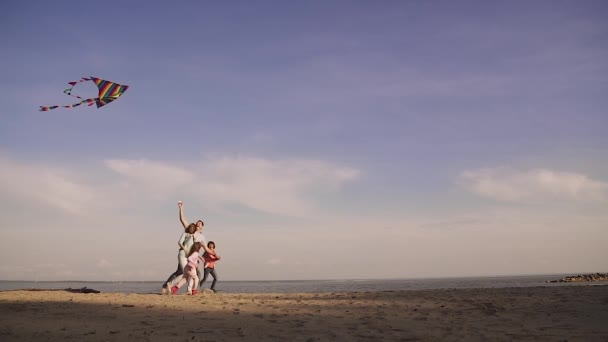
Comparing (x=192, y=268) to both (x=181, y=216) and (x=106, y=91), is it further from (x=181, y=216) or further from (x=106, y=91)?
(x=106, y=91)

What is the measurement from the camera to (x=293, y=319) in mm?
9469

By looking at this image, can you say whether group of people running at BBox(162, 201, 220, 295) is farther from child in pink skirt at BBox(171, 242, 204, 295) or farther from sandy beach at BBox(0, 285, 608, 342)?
sandy beach at BBox(0, 285, 608, 342)

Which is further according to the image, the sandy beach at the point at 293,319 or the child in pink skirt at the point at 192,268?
the child in pink skirt at the point at 192,268

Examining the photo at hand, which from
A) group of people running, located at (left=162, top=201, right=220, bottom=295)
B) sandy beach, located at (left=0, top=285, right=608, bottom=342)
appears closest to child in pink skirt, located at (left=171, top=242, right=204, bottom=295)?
group of people running, located at (left=162, top=201, right=220, bottom=295)

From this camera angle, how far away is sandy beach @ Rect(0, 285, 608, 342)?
25.5 feet

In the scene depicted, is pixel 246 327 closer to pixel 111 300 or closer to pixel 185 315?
pixel 185 315

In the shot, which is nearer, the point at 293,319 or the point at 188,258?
the point at 293,319

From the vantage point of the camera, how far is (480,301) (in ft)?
41.4

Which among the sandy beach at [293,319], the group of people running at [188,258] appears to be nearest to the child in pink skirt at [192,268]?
the group of people running at [188,258]

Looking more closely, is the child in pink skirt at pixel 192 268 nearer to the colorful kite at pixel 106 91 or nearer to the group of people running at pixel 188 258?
the group of people running at pixel 188 258

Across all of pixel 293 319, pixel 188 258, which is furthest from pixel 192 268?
pixel 293 319

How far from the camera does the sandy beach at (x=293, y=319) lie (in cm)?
776

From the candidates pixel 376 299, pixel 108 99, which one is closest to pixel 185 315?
pixel 376 299

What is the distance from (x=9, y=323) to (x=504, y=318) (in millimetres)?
10218
